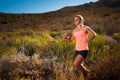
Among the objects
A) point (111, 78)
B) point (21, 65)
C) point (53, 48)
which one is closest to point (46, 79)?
point (21, 65)

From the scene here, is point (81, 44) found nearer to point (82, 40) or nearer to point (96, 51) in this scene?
point (82, 40)

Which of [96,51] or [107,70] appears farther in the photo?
[96,51]

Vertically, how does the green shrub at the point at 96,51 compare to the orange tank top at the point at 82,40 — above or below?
below

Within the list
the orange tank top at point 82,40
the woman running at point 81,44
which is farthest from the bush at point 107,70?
the orange tank top at point 82,40

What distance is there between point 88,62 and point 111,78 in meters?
2.06

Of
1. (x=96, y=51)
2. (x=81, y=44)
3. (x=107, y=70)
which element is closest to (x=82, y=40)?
(x=81, y=44)

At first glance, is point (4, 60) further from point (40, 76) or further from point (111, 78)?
point (111, 78)

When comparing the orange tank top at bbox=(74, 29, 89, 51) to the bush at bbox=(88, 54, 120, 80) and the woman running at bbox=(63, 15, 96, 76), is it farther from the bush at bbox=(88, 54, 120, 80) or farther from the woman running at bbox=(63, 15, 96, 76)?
the bush at bbox=(88, 54, 120, 80)

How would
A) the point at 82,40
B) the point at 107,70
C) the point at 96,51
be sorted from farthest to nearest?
1. the point at 96,51
2. the point at 107,70
3. the point at 82,40

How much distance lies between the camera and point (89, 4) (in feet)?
209

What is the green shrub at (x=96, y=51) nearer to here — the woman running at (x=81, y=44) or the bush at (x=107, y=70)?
the bush at (x=107, y=70)

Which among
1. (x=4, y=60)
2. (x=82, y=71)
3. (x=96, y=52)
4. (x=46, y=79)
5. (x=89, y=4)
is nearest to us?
(x=82, y=71)

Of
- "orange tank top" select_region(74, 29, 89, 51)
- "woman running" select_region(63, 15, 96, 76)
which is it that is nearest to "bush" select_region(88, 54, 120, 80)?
"woman running" select_region(63, 15, 96, 76)

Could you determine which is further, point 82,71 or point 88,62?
point 88,62
